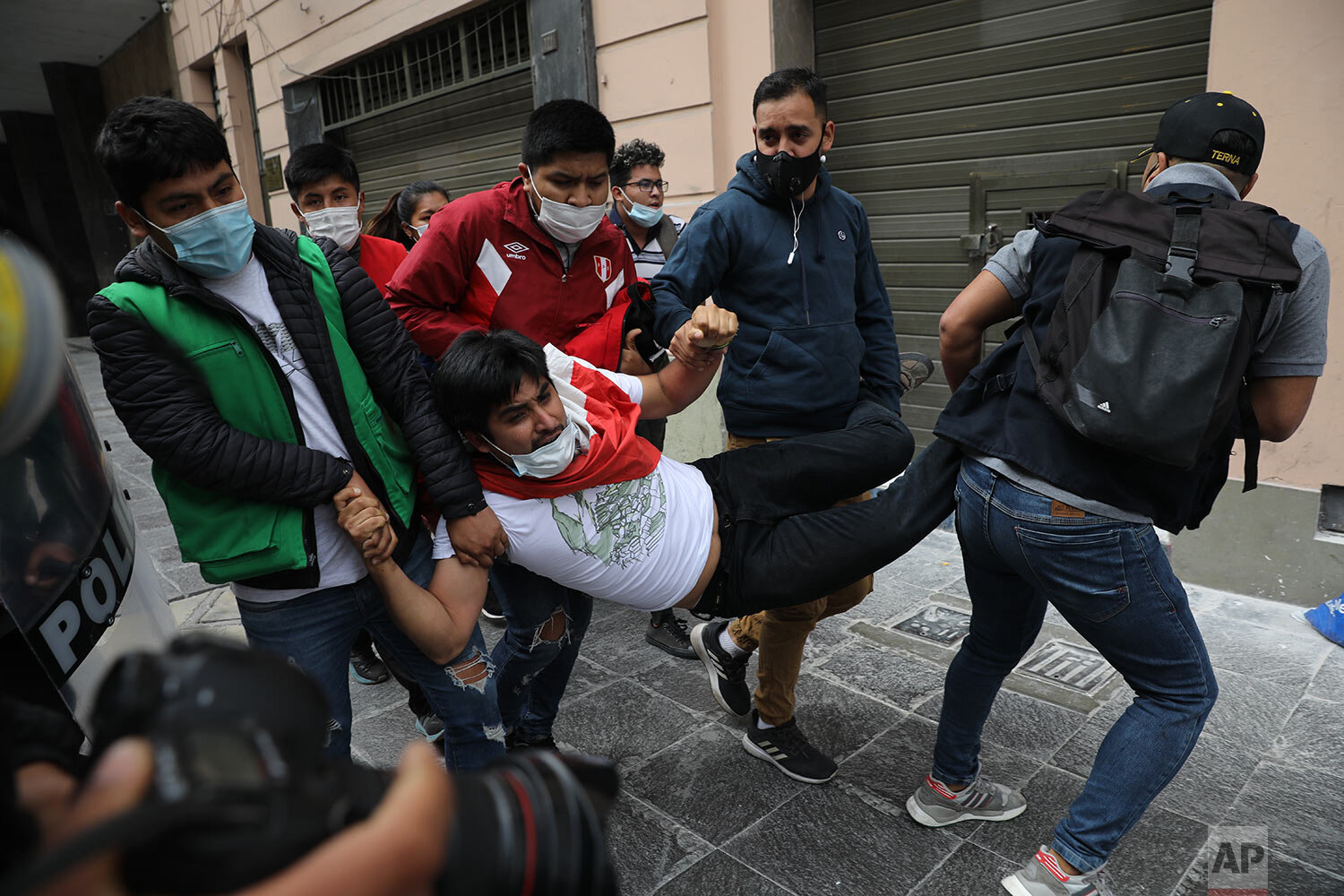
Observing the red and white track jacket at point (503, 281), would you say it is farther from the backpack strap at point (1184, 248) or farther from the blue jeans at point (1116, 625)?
the backpack strap at point (1184, 248)

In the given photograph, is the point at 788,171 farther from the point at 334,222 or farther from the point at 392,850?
the point at 392,850

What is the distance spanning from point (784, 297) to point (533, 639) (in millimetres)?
1316

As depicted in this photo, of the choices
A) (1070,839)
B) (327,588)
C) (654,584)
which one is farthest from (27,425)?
(1070,839)

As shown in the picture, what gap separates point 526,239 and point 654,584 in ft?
3.55

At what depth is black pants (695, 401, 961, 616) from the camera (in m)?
2.15

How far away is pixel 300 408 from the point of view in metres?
1.92

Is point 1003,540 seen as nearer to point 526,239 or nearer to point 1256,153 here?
point 1256,153

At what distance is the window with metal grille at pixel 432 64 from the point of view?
681cm

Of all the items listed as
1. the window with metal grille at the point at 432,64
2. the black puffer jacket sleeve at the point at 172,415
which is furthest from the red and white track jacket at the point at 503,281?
the window with metal grille at the point at 432,64

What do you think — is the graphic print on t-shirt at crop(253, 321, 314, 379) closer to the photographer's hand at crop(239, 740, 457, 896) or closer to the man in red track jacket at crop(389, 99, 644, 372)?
the man in red track jacket at crop(389, 99, 644, 372)

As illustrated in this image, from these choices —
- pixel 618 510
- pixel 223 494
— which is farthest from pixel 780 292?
pixel 223 494

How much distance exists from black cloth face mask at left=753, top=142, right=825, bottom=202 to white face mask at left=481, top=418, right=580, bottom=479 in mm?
1143

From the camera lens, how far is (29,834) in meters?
0.69

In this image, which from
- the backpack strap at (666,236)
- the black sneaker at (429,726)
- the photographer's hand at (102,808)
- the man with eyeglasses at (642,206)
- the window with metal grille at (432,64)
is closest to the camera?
the photographer's hand at (102,808)
